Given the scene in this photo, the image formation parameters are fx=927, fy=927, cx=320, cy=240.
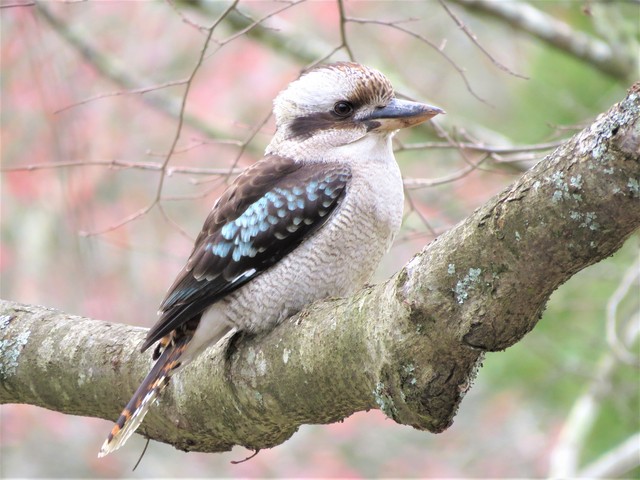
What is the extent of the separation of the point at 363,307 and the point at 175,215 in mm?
7753

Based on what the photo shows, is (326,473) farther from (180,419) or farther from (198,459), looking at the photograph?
(180,419)

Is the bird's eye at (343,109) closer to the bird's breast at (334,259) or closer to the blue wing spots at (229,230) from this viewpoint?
the bird's breast at (334,259)

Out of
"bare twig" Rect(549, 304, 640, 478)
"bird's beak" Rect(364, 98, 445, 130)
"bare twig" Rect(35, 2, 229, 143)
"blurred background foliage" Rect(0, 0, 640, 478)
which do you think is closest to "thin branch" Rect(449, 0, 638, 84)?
"blurred background foliage" Rect(0, 0, 640, 478)

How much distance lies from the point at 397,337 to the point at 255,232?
1.16m

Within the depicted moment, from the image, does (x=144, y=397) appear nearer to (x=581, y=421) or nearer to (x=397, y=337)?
(x=397, y=337)

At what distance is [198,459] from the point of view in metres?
10.0

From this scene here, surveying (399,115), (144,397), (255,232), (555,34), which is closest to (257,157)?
(555,34)

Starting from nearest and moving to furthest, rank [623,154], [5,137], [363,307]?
1. [623,154]
2. [363,307]
3. [5,137]

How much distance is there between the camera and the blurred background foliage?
19.0 feet

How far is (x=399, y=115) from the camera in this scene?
346 centimetres

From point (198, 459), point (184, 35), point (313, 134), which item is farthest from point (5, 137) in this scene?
point (313, 134)

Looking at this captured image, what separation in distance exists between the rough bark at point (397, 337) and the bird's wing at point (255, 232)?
22cm

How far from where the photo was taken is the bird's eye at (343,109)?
3590 mm

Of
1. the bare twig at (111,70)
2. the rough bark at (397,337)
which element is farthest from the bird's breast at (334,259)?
the bare twig at (111,70)
